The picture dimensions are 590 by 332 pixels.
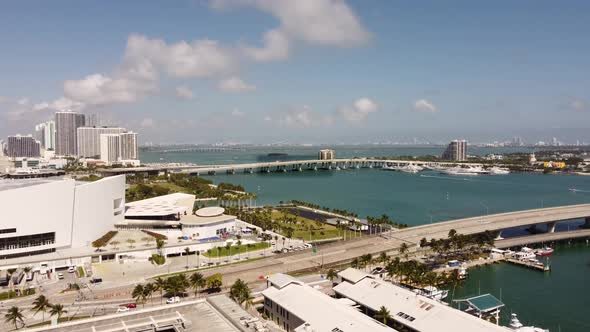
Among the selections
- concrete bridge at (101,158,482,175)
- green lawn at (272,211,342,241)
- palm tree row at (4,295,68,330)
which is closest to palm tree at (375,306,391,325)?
palm tree row at (4,295,68,330)

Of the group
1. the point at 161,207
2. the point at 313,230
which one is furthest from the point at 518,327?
the point at 161,207

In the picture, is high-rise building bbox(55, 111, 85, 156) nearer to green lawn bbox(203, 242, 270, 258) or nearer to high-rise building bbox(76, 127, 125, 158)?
high-rise building bbox(76, 127, 125, 158)

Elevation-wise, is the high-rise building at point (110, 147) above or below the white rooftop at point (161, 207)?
above

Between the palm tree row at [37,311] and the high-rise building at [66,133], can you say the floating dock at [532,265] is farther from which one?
the high-rise building at [66,133]

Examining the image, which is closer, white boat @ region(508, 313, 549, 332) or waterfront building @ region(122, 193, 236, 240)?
white boat @ region(508, 313, 549, 332)

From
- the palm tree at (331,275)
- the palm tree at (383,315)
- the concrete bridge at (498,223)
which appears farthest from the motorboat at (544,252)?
the palm tree at (383,315)

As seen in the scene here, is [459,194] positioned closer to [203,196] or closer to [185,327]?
[203,196]
